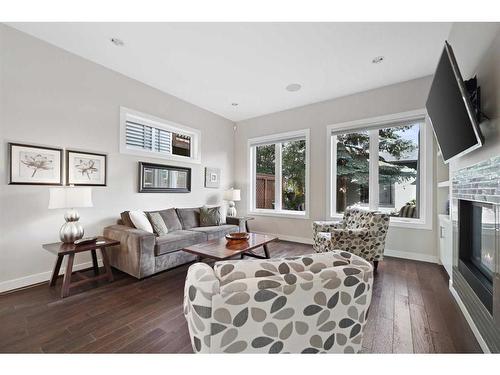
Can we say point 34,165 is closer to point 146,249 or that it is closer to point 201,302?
point 146,249

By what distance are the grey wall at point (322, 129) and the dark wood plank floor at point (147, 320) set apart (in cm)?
89

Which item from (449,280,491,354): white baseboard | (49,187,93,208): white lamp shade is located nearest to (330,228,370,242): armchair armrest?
(449,280,491,354): white baseboard

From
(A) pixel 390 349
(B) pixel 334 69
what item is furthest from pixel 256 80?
(A) pixel 390 349

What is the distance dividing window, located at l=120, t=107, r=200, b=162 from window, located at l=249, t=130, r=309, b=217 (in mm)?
1498

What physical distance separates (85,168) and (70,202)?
0.75 m

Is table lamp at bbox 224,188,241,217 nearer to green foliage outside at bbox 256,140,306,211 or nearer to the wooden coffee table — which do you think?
green foliage outside at bbox 256,140,306,211

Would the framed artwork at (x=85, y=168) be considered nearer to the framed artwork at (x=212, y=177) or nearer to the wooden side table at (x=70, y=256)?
the wooden side table at (x=70, y=256)

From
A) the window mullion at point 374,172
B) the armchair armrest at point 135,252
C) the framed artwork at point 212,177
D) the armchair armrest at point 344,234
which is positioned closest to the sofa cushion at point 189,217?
the framed artwork at point 212,177

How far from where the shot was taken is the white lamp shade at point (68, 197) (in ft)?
7.55

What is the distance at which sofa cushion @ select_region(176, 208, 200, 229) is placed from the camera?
Result: 12.7 feet

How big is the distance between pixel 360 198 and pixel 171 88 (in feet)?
12.7

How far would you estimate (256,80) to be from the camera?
11.5 feet

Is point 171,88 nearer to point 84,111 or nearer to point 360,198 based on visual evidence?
point 84,111

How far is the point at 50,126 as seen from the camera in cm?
265
